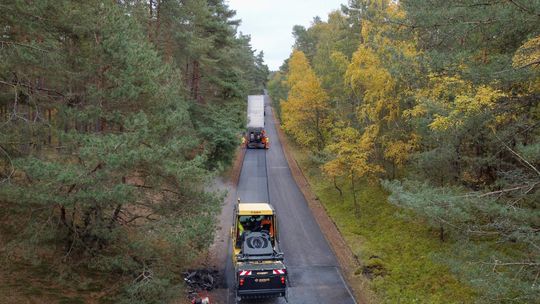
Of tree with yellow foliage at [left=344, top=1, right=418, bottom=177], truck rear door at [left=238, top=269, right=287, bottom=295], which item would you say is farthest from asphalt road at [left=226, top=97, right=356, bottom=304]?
tree with yellow foliage at [left=344, top=1, right=418, bottom=177]

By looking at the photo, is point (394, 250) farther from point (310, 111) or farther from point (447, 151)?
point (310, 111)

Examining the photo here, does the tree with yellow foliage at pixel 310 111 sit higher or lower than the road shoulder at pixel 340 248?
higher

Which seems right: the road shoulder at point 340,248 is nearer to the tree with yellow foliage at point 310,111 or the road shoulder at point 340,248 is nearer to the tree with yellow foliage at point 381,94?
the tree with yellow foliage at point 310,111

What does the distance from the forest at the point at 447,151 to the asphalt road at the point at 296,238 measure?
1.52m

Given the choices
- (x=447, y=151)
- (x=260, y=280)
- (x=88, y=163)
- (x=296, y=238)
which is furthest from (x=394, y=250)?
(x=88, y=163)

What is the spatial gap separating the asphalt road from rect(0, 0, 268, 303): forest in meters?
4.09

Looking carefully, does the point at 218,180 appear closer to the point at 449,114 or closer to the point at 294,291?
the point at 294,291

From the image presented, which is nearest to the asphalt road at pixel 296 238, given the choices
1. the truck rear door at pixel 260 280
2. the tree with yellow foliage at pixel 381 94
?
the truck rear door at pixel 260 280

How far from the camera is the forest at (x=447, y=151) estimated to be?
1002 centimetres

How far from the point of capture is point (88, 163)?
38.3ft

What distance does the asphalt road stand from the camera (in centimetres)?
1574

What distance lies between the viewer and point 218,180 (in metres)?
31.5

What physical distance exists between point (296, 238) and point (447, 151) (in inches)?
369

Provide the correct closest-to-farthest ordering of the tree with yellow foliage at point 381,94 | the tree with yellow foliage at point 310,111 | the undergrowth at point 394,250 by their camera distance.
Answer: the undergrowth at point 394,250, the tree with yellow foliage at point 381,94, the tree with yellow foliage at point 310,111
